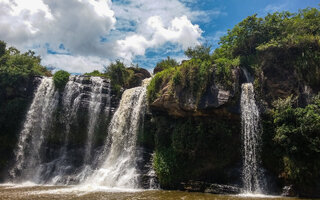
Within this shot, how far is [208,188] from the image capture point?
39.0 ft

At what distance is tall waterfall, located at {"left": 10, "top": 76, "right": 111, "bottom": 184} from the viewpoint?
16.5m

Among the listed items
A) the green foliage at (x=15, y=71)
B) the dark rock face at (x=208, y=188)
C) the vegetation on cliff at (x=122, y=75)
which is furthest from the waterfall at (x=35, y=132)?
the dark rock face at (x=208, y=188)

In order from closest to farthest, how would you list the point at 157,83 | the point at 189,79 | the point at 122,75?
the point at 189,79 < the point at 157,83 < the point at 122,75

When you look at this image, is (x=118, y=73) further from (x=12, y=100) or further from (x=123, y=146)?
(x=12, y=100)

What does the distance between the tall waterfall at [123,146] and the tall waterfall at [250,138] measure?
6.32m

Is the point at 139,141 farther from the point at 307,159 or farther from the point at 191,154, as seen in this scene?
the point at 307,159

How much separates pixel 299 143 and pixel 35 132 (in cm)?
1853

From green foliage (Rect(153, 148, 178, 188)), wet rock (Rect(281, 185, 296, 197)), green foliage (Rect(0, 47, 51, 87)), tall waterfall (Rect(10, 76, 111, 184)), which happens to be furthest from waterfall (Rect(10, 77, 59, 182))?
wet rock (Rect(281, 185, 296, 197))

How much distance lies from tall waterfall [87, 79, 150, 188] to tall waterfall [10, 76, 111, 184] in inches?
55.6

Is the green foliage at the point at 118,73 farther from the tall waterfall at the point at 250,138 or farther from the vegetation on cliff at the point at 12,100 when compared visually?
the tall waterfall at the point at 250,138

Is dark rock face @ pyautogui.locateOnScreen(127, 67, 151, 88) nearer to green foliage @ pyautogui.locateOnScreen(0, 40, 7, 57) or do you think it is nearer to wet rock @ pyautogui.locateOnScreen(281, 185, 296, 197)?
wet rock @ pyautogui.locateOnScreen(281, 185, 296, 197)

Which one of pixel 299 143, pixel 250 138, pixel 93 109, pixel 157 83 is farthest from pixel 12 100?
pixel 299 143

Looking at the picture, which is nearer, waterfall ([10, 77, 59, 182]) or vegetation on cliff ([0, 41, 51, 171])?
waterfall ([10, 77, 59, 182])

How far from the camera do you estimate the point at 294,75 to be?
14.8 metres
